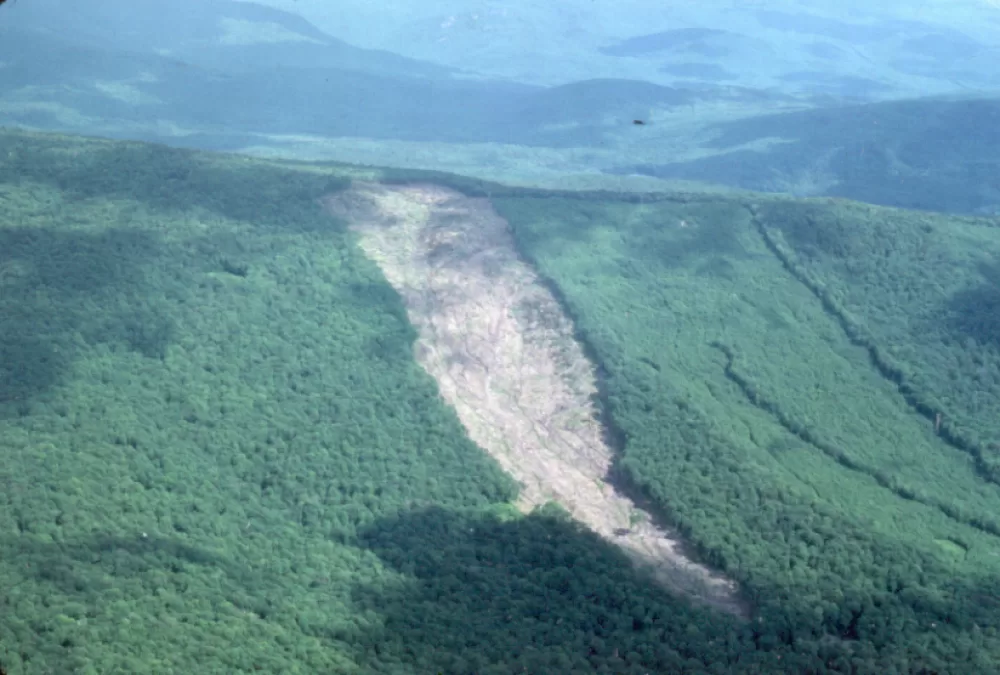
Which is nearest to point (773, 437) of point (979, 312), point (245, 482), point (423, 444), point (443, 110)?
point (423, 444)

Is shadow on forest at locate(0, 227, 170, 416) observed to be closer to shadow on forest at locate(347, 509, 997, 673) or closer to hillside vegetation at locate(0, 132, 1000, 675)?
hillside vegetation at locate(0, 132, 1000, 675)

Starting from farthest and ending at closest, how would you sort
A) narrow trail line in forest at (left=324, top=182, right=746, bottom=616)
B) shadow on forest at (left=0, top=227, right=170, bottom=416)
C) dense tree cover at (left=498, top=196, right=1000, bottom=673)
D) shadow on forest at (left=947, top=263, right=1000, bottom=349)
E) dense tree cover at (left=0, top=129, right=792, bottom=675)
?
shadow on forest at (left=947, top=263, right=1000, bottom=349), narrow trail line in forest at (left=324, top=182, right=746, bottom=616), shadow on forest at (left=0, top=227, right=170, bottom=416), dense tree cover at (left=498, top=196, right=1000, bottom=673), dense tree cover at (left=0, top=129, right=792, bottom=675)

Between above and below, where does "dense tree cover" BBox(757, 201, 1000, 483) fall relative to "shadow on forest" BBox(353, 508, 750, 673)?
above

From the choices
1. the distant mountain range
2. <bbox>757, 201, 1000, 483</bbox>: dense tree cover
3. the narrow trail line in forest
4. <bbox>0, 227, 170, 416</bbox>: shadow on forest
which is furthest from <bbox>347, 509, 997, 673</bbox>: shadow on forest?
the distant mountain range

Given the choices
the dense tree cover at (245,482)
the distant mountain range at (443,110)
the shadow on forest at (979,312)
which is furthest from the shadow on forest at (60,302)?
the distant mountain range at (443,110)

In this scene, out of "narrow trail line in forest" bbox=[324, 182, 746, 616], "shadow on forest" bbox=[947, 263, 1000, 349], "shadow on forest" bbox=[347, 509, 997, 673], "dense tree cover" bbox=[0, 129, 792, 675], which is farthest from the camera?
"shadow on forest" bbox=[947, 263, 1000, 349]

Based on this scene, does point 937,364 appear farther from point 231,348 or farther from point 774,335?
point 231,348

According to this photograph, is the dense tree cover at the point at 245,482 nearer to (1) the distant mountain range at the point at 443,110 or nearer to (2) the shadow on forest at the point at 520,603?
(2) the shadow on forest at the point at 520,603
